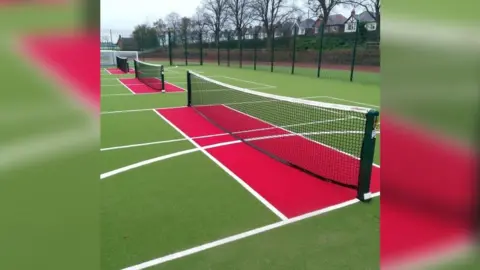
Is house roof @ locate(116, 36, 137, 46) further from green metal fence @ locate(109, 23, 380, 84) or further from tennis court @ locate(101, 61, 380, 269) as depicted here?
tennis court @ locate(101, 61, 380, 269)

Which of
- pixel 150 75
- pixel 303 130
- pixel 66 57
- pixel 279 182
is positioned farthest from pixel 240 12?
pixel 66 57

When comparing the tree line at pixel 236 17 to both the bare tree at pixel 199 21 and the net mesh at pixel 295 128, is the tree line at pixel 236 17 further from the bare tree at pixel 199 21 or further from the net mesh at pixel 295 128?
the net mesh at pixel 295 128

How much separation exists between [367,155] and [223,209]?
5.94ft

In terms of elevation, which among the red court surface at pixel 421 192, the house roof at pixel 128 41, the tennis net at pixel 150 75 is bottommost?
the red court surface at pixel 421 192

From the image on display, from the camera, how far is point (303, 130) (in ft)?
25.1

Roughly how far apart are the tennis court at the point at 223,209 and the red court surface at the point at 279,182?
1 cm

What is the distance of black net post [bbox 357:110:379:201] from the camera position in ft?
12.5

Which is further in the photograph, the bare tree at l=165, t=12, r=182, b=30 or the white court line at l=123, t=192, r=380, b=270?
the bare tree at l=165, t=12, r=182, b=30

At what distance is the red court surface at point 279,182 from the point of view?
417 cm

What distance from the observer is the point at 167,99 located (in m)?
11.9

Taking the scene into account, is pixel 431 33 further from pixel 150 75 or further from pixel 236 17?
pixel 236 17

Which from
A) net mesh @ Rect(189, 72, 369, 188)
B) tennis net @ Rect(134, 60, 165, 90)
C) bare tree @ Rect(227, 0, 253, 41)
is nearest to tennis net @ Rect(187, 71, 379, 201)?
net mesh @ Rect(189, 72, 369, 188)

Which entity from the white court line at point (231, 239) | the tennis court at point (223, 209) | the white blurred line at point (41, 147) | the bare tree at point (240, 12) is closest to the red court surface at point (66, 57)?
the white blurred line at point (41, 147)

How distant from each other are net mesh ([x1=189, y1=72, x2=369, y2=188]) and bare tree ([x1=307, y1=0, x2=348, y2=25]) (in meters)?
38.2
